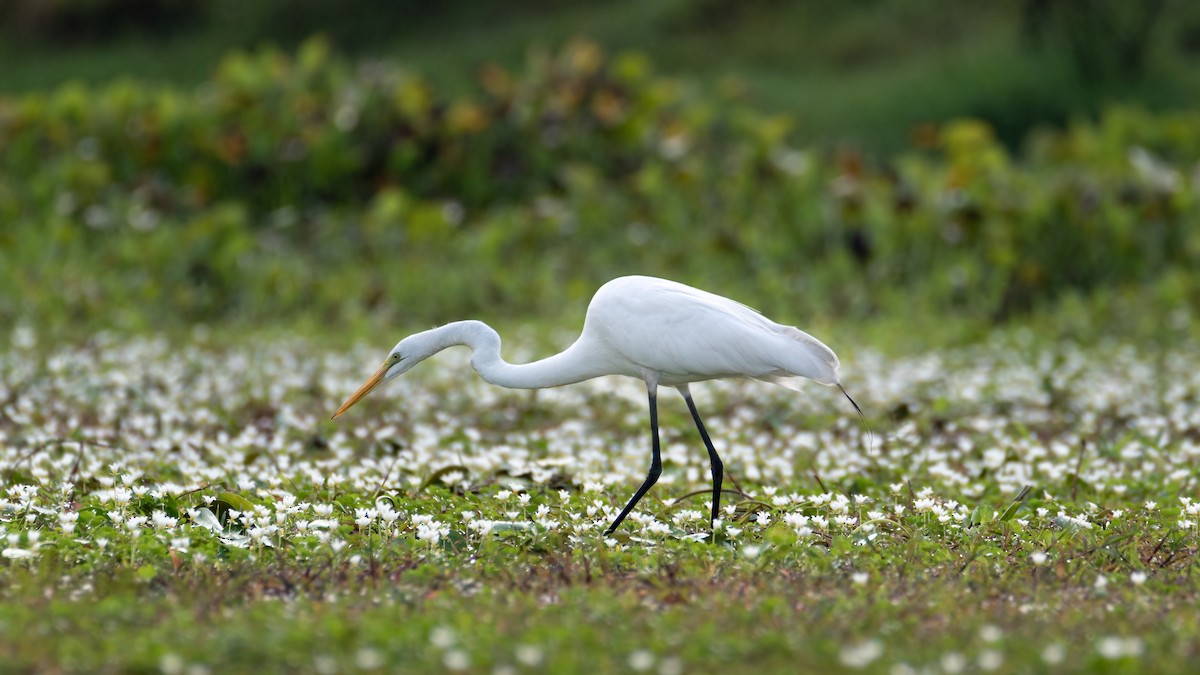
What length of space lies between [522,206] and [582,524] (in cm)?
720

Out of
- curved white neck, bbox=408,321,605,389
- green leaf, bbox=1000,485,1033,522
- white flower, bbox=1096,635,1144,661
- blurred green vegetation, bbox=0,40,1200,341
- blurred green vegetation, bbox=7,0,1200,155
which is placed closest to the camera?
white flower, bbox=1096,635,1144,661

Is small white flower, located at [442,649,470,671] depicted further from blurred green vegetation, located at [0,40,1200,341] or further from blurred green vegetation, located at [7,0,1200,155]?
blurred green vegetation, located at [7,0,1200,155]

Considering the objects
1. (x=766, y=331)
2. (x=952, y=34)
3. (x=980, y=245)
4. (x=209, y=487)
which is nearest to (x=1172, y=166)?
(x=980, y=245)

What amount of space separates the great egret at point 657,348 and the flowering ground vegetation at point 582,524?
394 millimetres

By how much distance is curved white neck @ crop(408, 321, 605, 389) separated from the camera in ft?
15.7

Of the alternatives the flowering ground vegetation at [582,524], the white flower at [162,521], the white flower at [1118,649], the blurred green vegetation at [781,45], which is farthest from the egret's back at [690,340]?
the blurred green vegetation at [781,45]

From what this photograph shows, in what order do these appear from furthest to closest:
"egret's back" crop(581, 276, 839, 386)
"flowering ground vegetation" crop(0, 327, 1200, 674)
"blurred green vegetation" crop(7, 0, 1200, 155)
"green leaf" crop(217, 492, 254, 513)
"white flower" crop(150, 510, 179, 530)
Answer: "blurred green vegetation" crop(7, 0, 1200, 155)
"egret's back" crop(581, 276, 839, 386)
"green leaf" crop(217, 492, 254, 513)
"white flower" crop(150, 510, 179, 530)
"flowering ground vegetation" crop(0, 327, 1200, 674)

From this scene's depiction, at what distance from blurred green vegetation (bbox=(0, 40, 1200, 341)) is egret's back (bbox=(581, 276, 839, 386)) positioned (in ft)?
14.8

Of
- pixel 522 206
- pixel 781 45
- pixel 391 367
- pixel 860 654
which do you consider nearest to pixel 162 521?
pixel 391 367

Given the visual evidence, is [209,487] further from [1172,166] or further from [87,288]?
[1172,166]

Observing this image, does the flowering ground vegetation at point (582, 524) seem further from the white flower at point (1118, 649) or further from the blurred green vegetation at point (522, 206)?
the blurred green vegetation at point (522, 206)

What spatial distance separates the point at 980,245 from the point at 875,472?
4.76m

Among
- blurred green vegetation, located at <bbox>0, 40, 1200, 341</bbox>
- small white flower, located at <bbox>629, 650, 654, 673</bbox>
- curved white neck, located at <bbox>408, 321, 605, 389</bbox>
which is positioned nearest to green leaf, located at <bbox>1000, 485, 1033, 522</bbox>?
curved white neck, located at <bbox>408, 321, 605, 389</bbox>

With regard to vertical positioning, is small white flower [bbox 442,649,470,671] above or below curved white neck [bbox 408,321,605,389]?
below
